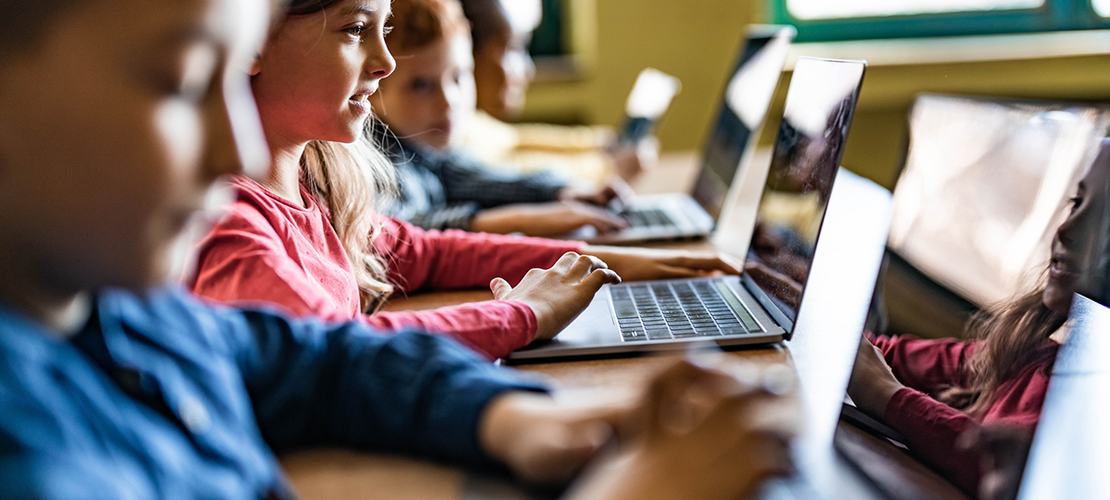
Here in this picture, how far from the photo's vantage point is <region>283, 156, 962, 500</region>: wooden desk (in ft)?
1.29

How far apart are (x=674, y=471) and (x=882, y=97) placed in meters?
2.63

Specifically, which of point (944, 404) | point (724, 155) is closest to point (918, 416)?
point (944, 404)

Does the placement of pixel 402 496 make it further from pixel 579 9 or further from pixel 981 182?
pixel 579 9

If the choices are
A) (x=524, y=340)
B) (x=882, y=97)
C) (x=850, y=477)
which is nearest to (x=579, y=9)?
(x=882, y=97)

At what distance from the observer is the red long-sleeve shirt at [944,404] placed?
37 cm

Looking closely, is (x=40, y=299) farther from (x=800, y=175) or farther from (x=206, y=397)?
(x=800, y=175)

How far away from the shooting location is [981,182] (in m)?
0.53

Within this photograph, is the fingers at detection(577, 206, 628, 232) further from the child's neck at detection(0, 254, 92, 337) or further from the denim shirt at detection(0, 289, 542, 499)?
the child's neck at detection(0, 254, 92, 337)

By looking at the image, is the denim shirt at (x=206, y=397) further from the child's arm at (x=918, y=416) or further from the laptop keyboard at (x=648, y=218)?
the laptop keyboard at (x=648, y=218)

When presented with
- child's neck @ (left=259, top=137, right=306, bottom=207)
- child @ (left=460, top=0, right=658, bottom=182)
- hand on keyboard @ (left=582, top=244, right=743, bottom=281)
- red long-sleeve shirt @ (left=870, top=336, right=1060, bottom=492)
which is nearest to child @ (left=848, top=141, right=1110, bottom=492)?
red long-sleeve shirt @ (left=870, top=336, right=1060, bottom=492)

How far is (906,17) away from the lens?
2.77 m

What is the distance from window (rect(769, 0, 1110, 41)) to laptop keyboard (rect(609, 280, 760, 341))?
2.31 meters

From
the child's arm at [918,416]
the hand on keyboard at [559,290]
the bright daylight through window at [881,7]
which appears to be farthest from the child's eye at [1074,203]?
the bright daylight through window at [881,7]

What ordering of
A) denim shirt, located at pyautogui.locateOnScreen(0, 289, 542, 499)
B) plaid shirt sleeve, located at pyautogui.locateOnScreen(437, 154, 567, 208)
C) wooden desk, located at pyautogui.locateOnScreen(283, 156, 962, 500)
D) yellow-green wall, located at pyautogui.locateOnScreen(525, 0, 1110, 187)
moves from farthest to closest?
yellow-green wall, located at pyautogui.locateOnScreen(525, 0, 1110, 187), plaid shirt sleeve, located at pyautogui.locateOnScreen(437, 154, 567, 208), wooden desk, located at pyautogui.locateOnScreen(283, 156, 962, 500), denim shirt, located at pyautogui.locateOnScreen(0, 289, 542, 499)
